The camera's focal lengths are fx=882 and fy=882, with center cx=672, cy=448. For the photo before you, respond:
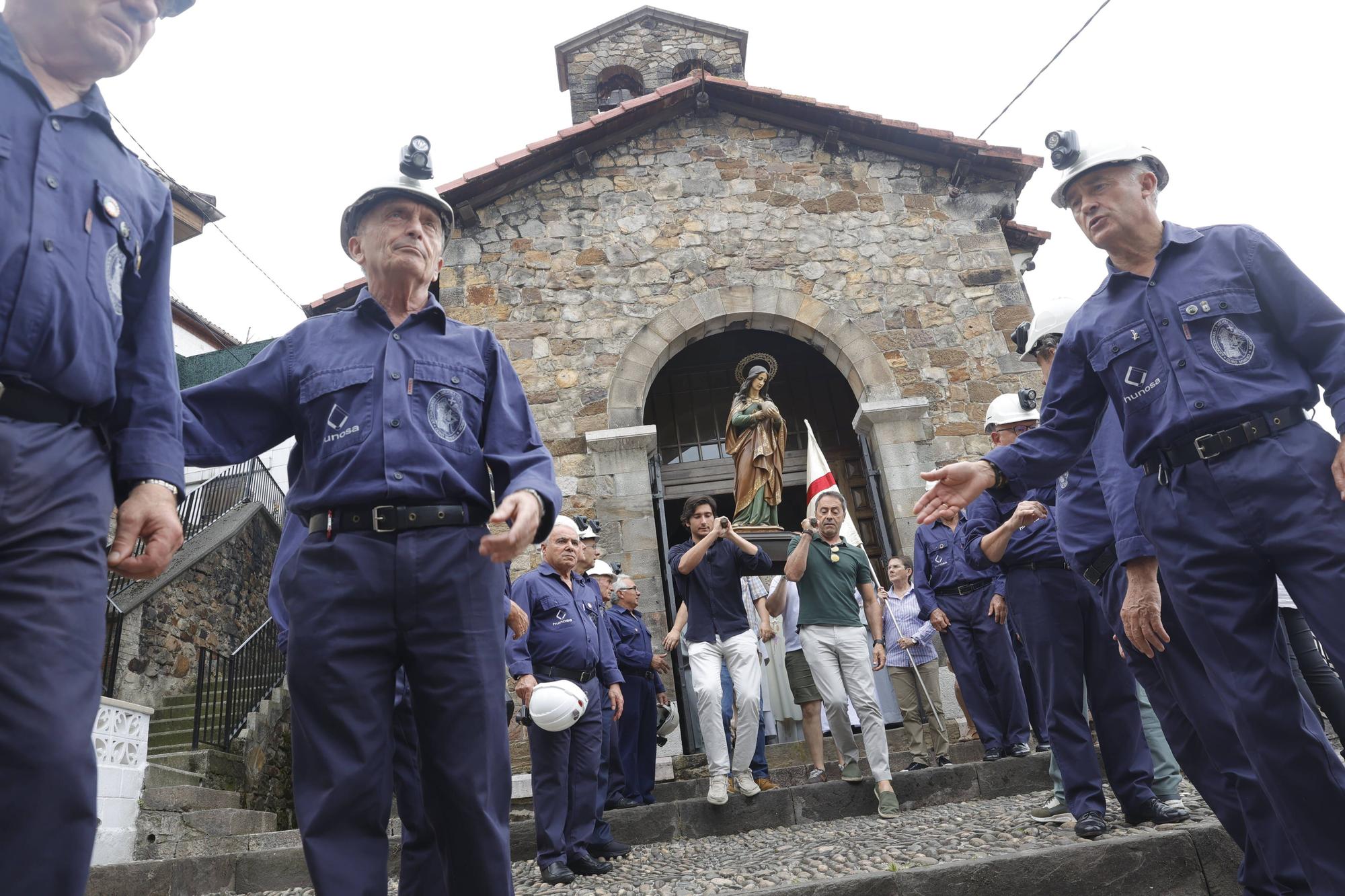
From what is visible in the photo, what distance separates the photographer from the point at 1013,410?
187 inches

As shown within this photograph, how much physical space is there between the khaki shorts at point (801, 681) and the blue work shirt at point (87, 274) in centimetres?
512

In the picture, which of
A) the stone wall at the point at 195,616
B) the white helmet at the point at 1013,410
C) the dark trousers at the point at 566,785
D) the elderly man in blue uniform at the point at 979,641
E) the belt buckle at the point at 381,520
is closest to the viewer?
the belt buckle at the point at 381,520

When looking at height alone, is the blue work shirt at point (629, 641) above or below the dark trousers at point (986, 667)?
→ above

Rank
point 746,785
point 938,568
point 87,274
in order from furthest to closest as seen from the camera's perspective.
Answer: point 938,568
point 746,785
point 87,274

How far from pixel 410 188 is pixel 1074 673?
3415 mm

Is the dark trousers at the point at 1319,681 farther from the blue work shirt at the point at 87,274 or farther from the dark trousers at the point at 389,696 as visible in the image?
the blue work shirt at the point at 87,274

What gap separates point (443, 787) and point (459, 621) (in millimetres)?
374

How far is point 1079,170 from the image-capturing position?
2.78 m

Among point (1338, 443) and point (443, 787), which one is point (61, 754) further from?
point (1338, 443)

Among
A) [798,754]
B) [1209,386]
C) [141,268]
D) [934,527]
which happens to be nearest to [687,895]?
[1209,386]

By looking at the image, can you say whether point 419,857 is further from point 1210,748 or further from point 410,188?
point 1210,748

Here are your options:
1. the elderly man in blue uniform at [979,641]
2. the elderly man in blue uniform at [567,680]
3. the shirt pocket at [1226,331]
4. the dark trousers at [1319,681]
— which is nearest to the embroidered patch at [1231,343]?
the shirt pocket at [1226,331]

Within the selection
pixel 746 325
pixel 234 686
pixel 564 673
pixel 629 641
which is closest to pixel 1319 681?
pixel 564 673

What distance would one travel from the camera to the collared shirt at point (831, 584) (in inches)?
220
